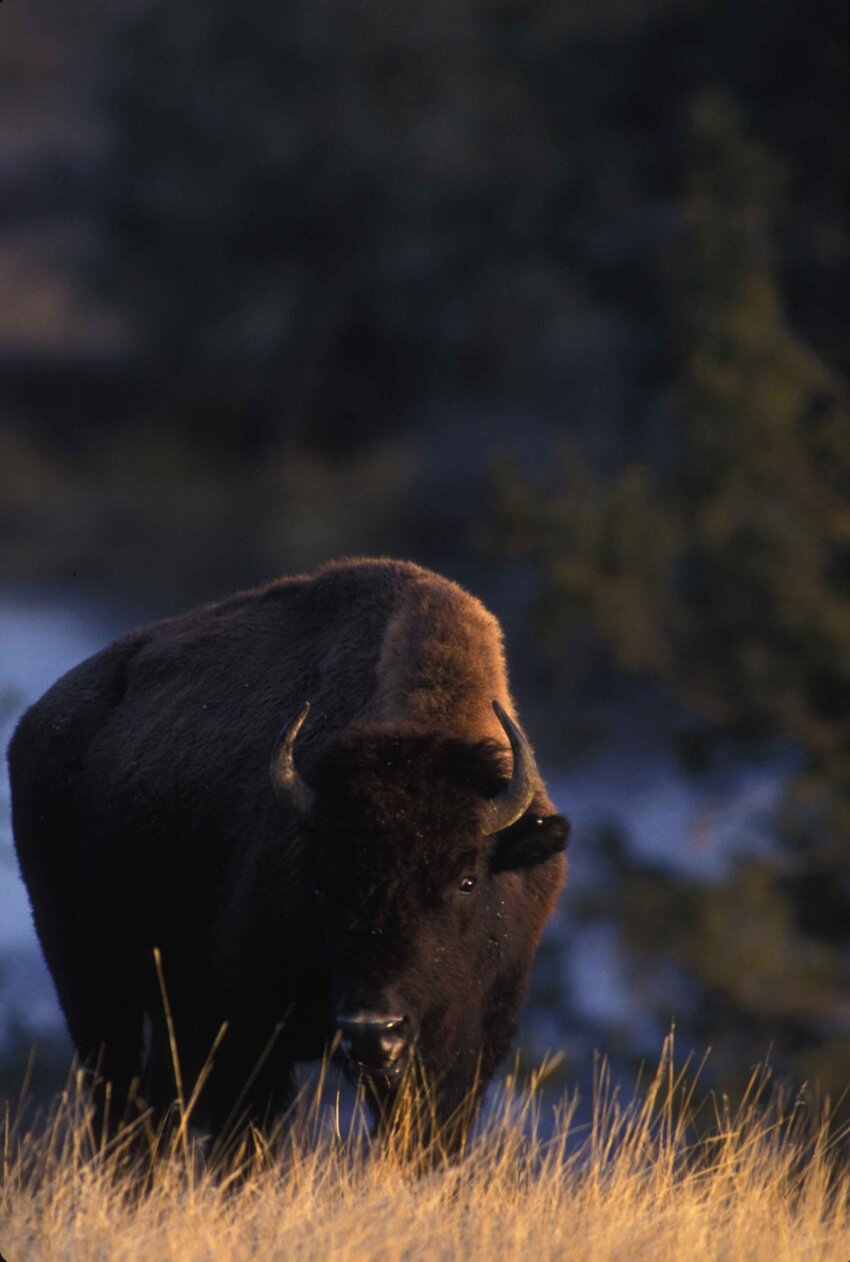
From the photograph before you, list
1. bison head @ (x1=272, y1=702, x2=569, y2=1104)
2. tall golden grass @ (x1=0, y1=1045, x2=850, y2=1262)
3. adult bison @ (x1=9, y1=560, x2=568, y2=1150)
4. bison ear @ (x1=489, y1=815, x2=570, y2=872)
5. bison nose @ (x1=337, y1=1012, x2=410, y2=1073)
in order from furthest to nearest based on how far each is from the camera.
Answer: bison ear @ (x1=489, y1=815, x2=570, y2=872)
adult bison @ (x1=9, y1=560, x2=568, y2=1150)
bison head @ (x1=272, y1=702, x2=569, y2=1104)
bison nose @ (x1=337, y1=1012, x2=410, y2=1073)
tall golden grass @ (x1=0, y1=1045, x2=850, y2=1262)

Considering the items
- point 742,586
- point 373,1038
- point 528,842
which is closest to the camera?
point 373,1038

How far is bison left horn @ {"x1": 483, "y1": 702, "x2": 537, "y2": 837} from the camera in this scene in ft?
16.6

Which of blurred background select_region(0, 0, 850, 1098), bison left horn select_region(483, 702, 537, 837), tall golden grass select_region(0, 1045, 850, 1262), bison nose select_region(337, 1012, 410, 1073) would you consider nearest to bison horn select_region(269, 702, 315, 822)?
bison left horn select_region(483, 702, 537, 837)

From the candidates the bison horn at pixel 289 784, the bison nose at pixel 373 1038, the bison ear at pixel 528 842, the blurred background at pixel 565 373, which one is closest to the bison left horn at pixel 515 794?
the bison ear at pixel 528 842

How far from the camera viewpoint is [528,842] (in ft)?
17.2

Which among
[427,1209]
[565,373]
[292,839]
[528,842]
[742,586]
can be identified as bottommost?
[427,1209]

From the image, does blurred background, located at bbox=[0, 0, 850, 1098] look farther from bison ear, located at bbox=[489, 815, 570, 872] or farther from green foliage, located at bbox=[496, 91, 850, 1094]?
bison ear, located at bbox=[489, 815, 570, 872]

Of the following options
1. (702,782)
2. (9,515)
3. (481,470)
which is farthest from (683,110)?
(9,515)

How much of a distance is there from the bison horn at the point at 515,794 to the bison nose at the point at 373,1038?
712 mm

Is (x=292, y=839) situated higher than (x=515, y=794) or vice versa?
(x=515, y=794)

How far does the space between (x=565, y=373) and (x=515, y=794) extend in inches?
849

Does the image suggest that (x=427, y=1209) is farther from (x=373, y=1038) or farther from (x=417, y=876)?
(x=417, y=876)

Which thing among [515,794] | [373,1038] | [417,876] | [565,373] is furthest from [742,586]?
[373,1038]

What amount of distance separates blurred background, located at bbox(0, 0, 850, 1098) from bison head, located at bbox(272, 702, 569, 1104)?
29.2 feet
